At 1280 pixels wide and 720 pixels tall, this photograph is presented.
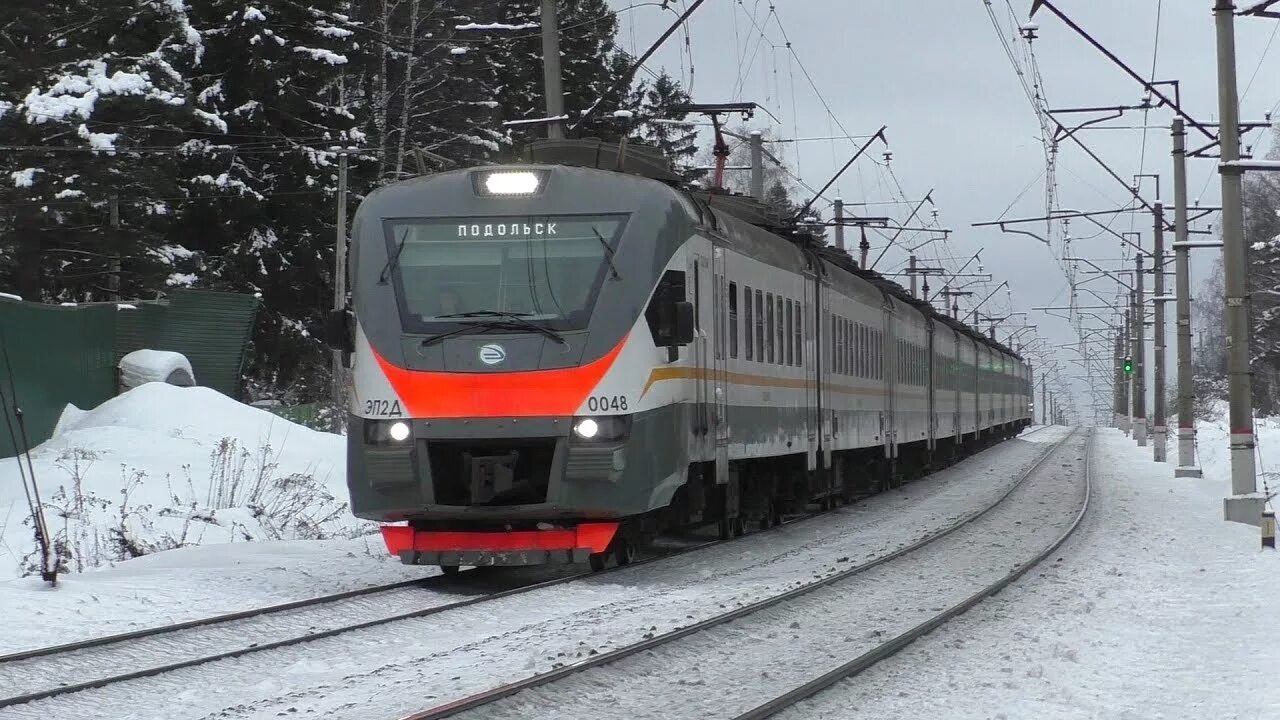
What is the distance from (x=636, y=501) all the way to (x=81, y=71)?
57.6ft

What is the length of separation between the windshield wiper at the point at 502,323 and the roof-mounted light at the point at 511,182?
1037mm

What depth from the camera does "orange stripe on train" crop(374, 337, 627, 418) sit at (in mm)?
11977

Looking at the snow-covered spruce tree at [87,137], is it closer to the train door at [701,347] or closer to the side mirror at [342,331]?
the side mirror at [342,331]

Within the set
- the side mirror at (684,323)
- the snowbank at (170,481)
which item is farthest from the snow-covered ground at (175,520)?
the side mirror at (684,323)

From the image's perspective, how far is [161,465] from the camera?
20.0m

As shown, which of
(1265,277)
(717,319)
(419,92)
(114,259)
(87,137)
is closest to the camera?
(717,319)

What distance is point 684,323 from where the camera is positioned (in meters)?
12.3

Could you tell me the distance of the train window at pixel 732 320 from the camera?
14.9 metres

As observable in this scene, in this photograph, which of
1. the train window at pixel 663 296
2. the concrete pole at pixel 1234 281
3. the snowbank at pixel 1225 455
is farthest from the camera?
the snowbank at pixel 1225 455

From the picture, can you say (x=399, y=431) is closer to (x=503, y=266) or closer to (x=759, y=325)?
(x=503, y=266)

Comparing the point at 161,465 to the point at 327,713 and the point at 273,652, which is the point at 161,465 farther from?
the point at 327,713

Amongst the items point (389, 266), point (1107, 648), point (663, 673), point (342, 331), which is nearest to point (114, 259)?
point (342, 331)

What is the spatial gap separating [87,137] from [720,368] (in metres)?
14.7

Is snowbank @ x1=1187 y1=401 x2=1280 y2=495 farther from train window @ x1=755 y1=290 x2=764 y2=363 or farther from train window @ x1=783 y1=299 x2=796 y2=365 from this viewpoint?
train window @ x1=755 y1=290 x2=764 y2=363
